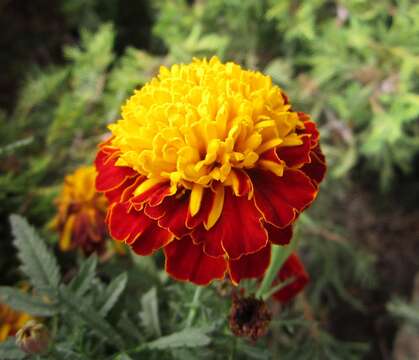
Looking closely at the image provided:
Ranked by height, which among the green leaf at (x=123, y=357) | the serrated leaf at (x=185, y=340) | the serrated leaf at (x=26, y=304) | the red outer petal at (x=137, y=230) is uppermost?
the red outer petal at (x=137, y=230)

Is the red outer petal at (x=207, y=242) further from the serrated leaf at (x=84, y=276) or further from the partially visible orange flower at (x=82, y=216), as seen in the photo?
the partially visible orange flower at (x=82, y=216)

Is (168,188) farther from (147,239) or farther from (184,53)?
(184,53)

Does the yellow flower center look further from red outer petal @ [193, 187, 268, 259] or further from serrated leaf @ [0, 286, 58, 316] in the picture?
serrated leaf @ [0, 286, 58, 316]

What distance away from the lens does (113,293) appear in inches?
28.1

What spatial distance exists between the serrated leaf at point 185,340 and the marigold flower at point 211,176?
3.6 inches

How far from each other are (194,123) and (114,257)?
1.67 feet

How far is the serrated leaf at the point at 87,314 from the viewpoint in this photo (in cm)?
67

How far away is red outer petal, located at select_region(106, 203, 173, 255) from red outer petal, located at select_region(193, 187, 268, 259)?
0.05 meters

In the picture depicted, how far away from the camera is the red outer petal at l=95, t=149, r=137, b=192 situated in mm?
611

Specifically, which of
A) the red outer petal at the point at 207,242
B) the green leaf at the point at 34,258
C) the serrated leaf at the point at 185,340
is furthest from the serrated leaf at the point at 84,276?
the red outer petal at the point at 207,242

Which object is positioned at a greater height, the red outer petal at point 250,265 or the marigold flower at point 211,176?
the marigold flower at point 211,176

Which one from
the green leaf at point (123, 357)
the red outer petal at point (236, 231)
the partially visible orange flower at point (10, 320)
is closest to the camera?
the red outer petal at point (236, 231)

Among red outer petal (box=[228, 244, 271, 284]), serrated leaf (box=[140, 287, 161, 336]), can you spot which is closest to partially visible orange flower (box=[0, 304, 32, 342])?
serrated leaf (box=[140, 287, 161, 336])

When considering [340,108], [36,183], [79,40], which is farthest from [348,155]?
[79,40]
